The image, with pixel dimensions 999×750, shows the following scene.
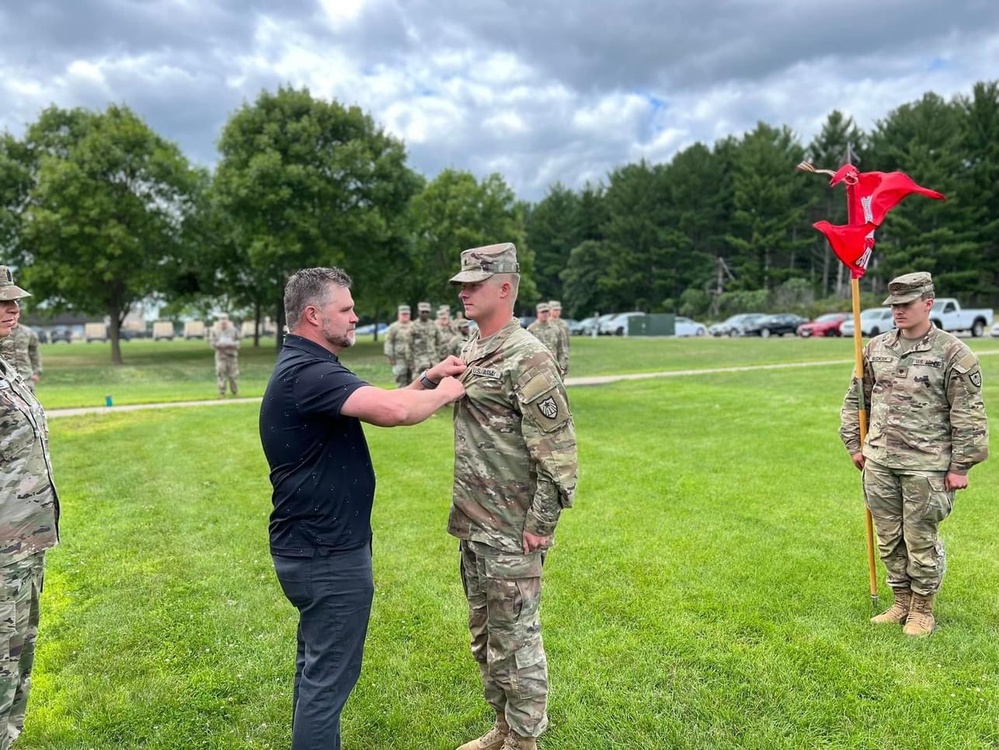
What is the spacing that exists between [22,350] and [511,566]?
35.7ft

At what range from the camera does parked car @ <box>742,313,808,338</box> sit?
1722 inches

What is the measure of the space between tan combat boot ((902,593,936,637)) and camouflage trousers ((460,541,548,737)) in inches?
110

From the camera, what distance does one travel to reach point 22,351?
10.5 m

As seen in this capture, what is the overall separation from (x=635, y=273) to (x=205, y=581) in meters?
66.4

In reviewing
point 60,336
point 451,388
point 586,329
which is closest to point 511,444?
point 451,388

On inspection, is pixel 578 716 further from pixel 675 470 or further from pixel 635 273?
pixel 635 273

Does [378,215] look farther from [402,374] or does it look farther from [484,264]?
[484,264]

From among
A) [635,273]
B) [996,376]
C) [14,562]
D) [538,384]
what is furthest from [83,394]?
[635,273]

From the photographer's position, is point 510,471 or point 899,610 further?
point 899,610

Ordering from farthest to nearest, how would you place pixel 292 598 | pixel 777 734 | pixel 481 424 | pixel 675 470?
pixel 675 470 → pixel 777 734 → pixel 481 424 → pixel 292 598

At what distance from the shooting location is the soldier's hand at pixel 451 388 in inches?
106

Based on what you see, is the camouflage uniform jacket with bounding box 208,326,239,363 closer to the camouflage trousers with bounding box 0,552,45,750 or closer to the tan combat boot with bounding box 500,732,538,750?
the camouflage trousers with bounding box 0,552,45,750

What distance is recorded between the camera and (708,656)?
402 cm

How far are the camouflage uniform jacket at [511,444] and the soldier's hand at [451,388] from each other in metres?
0.17
